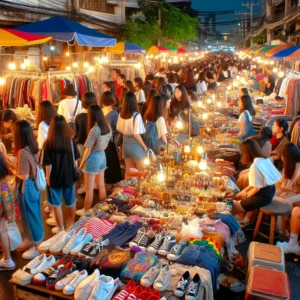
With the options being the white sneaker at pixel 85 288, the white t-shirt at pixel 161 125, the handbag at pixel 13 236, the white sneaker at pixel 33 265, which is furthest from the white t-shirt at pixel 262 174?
the handbag at pixel 13 236

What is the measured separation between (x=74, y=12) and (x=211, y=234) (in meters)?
16.9

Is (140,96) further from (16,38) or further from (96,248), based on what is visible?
(96,248)

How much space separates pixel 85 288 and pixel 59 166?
2319mm

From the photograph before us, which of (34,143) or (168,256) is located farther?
(34,143)

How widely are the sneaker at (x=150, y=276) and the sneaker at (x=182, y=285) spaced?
0.72 feet

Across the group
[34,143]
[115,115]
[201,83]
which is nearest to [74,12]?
[201,83]

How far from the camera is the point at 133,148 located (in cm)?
665

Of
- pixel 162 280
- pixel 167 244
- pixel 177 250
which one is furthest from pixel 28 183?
pixel 162 280

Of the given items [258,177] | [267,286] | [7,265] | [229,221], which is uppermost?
[258,177]

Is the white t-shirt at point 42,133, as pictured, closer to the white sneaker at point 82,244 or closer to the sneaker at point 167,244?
the white sneaker at point 82,244

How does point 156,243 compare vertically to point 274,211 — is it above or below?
above

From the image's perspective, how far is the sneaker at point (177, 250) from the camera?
3729mm

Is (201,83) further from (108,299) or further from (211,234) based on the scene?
(108,299)

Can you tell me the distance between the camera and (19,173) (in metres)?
4.66
